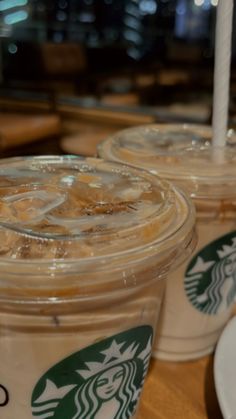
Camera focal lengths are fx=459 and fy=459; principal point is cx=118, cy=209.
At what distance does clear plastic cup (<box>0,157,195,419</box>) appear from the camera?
0.38 m

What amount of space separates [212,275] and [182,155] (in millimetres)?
175

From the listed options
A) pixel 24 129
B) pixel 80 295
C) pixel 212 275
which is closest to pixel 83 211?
pixel 80 295

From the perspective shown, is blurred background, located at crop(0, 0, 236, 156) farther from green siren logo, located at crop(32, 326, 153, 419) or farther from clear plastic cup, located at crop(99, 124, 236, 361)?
green siren logo, located at crop(32, 326, 153, 419)

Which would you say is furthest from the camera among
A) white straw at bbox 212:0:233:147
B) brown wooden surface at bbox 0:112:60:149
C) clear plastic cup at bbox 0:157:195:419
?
brown wooden surface at bbox 0:112:60:149

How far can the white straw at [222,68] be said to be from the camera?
55 centimetres

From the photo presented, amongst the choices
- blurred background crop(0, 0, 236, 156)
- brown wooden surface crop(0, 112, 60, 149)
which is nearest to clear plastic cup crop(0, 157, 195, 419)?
brown wooden surface crop(0, 112, 60, 149)

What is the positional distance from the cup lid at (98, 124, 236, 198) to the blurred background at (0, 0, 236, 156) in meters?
2.93

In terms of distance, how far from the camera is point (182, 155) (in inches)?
25.7

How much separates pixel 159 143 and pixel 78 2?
19.7 ft

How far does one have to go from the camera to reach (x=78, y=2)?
6082 millimetres

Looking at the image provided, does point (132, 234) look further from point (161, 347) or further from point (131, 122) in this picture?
point (131, 122)

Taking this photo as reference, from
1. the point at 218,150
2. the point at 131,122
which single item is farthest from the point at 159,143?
the point at 131,122

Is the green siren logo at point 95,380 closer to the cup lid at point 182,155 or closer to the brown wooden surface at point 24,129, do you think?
the cup lid at point 182,155

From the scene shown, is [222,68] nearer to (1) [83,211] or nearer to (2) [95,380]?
(1) [83,211]
